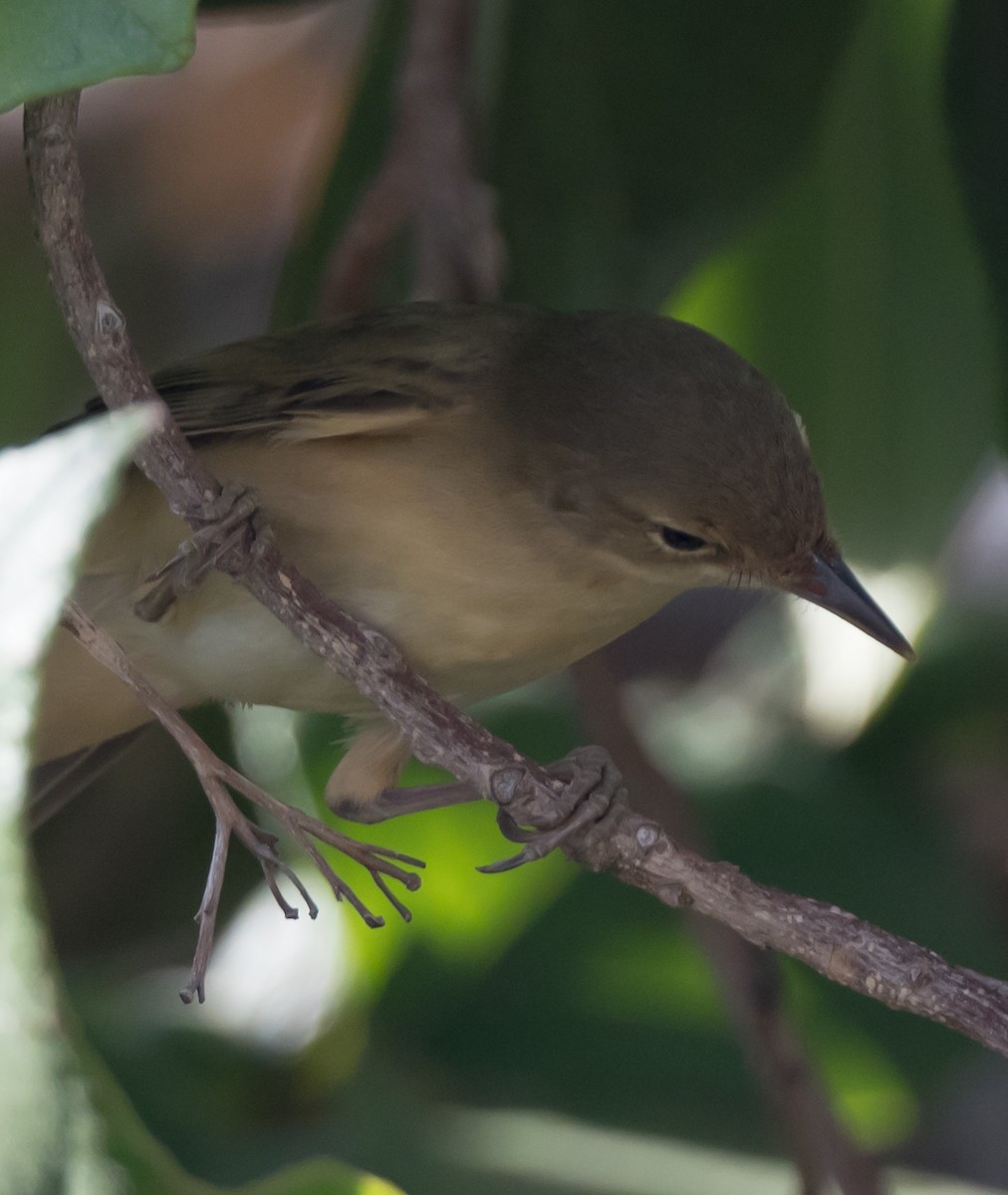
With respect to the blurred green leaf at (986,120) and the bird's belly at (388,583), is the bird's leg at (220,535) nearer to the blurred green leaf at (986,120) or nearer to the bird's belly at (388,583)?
the bird's belly at (388,583)

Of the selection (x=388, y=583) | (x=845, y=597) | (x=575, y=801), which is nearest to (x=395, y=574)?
(x=388, y=583)

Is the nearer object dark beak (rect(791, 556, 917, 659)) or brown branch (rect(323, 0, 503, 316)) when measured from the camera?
dark beak (rect(791, 556, 917, 659))

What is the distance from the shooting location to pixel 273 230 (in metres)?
4.63

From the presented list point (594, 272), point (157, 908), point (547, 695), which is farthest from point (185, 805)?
point (594, 272)

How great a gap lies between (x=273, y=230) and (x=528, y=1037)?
2.98 meters

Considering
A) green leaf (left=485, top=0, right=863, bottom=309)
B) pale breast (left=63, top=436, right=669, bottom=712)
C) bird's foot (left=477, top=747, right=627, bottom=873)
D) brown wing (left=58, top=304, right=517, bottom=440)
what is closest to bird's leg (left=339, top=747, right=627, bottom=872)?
bird's foot (left=477, top=747, right=627, bottom=873)

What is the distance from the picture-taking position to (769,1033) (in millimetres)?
Result: 1866

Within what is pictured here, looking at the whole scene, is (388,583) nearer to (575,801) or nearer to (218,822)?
(575,801)

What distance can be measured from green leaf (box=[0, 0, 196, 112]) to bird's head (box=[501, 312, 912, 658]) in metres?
0.96

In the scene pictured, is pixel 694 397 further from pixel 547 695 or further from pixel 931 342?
pixel 547 695

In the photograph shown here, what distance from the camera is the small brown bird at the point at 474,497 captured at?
1791 millimetres

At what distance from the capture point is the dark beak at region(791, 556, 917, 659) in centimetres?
177

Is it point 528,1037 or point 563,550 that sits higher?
point 563,550

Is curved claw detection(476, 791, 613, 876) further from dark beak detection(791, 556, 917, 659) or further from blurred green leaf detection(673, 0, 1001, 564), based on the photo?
blurred green leaf detection(673, 0, 1001, 564)
